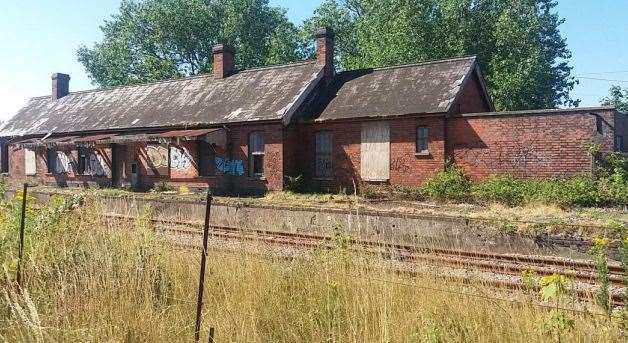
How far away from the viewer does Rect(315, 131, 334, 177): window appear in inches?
854

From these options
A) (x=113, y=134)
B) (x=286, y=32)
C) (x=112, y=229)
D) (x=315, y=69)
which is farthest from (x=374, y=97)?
(x=286, y=32)

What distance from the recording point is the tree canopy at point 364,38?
3278cm

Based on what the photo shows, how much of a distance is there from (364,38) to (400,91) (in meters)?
20.2

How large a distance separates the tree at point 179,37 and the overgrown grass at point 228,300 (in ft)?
132

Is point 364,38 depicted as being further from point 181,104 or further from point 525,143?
point 525,143

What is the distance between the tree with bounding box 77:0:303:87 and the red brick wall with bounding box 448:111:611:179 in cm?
2863

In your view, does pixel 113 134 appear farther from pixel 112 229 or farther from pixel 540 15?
pixel 540 15

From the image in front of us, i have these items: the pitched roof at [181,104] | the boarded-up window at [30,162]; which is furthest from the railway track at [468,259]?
the boarded-up window at [30,162]

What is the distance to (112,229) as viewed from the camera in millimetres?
6285

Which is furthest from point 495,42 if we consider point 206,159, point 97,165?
point 97,165

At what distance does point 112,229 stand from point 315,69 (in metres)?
18.9

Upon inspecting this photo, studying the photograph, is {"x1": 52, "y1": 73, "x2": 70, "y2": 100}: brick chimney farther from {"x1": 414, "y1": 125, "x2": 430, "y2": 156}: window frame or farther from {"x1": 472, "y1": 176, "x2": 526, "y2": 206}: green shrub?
{"x1": 472, "y1": 176, "x2": 526, "y2": 206}: green shrub

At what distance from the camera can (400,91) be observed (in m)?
21.0

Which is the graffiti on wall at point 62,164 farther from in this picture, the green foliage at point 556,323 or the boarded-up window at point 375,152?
the green foliage at point 556,323
